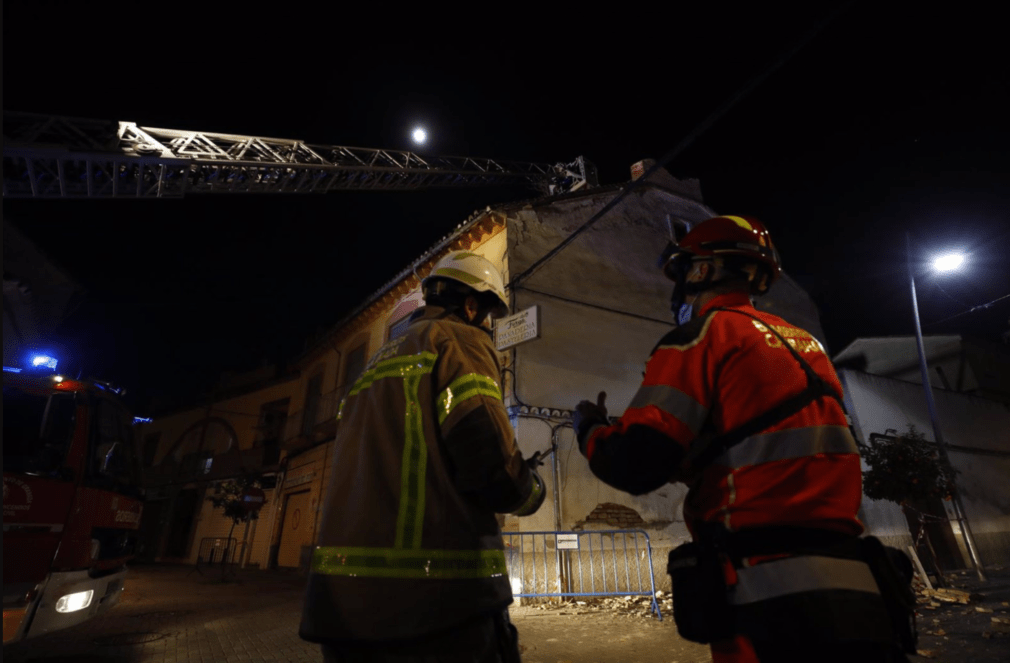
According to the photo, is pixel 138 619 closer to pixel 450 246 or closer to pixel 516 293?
pixel 516 293

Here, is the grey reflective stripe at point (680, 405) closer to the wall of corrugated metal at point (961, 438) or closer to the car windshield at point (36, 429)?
the car windshield at point (36, 429)

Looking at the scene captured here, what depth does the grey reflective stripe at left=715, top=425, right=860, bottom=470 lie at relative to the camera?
4.76 ft

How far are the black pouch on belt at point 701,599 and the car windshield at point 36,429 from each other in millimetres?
5349

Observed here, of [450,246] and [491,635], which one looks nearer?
[491,635]

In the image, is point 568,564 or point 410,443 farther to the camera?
point 568,564

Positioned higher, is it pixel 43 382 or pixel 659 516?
pixel 43 382

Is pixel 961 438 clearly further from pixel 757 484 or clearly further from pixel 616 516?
pixel 757 484

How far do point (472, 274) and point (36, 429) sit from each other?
4.78m

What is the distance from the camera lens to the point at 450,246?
1286 centimetres

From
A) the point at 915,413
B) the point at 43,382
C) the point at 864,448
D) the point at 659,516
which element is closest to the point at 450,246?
the point at 659,516

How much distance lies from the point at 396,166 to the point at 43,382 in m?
14.8

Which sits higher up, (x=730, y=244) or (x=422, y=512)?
(x=730, y=244)

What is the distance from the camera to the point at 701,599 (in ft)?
4.62

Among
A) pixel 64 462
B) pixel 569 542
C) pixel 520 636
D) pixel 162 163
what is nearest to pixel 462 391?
pixel 64 462
